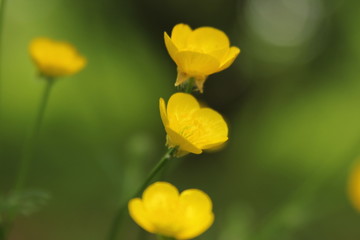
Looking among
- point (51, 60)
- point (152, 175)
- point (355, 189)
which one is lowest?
point (355, 189)

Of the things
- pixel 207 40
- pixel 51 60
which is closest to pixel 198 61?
pixel 207 40

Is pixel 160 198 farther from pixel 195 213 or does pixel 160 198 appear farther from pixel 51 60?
pixel 51 60

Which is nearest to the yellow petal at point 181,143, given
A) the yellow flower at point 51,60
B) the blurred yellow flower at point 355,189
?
the yellow flower at point 51,60

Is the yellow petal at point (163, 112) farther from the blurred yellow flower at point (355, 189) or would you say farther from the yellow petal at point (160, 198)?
the blurred yellow flower at point (355, 189)

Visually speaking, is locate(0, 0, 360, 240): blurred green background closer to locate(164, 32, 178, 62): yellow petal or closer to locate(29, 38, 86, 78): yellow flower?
locate(29, 38, 86, 78): yellow flower

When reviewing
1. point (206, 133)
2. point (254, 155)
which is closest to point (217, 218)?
point (254, 155)

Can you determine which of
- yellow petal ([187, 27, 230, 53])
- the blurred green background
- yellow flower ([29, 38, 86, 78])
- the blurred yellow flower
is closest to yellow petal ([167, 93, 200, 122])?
yellow petal ([187, 27, 230, 53])

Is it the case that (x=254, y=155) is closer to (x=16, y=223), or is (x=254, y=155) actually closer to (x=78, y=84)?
(x=78, y=84)
